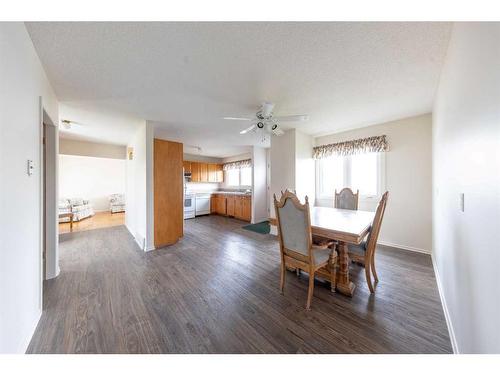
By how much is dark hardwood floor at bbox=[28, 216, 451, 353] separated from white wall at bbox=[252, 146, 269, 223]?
8.55ft

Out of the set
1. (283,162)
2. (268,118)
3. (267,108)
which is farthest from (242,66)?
(283,162)

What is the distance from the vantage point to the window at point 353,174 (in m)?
3.40

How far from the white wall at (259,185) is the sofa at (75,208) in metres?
5.03

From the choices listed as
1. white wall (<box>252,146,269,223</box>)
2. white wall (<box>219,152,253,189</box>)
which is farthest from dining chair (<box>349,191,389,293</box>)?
white wall (<box>219,152,253,189</box>)

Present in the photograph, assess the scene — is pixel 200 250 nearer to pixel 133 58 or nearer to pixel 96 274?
pixel 96 274

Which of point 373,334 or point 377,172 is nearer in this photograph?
point 373,334

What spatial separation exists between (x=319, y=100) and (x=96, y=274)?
3.68 m

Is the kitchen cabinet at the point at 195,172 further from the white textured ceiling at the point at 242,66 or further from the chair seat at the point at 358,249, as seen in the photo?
the chair seat at the point at 358,249

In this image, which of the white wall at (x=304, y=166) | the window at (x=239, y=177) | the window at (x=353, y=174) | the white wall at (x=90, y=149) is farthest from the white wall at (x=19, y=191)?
the window at (x=239, y=177)

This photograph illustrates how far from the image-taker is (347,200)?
3.03 meters

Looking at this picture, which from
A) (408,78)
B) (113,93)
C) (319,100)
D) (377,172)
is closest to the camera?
(408,78)

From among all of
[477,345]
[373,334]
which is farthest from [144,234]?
[477,345]

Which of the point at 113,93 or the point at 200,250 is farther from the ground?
the point at 113,93

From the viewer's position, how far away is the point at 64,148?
4371 mm
